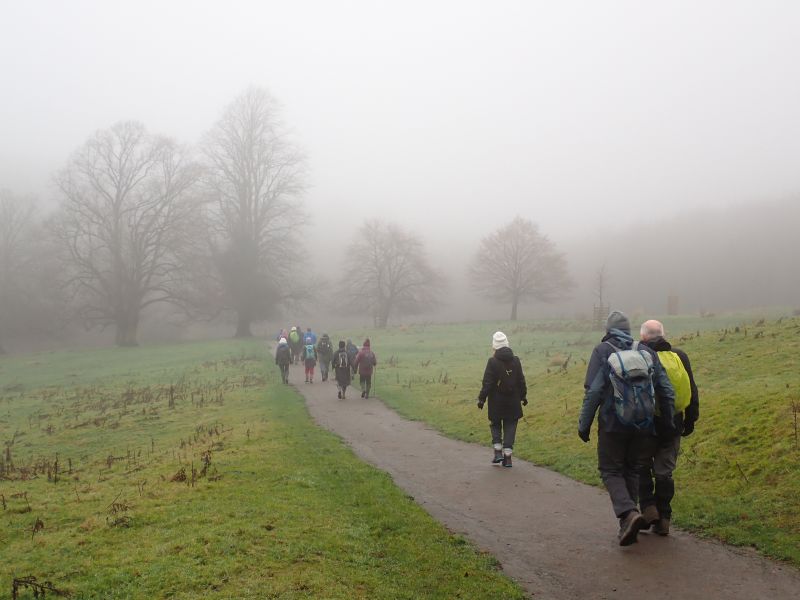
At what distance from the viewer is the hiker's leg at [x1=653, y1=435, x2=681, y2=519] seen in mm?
6602

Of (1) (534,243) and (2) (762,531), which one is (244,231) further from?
(2) (762,531)

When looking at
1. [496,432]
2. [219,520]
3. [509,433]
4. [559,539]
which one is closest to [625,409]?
[559,539]

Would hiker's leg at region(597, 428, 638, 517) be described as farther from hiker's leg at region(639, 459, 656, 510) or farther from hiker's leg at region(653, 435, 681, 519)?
hiker's leg at region(653, 435, 681, 519)

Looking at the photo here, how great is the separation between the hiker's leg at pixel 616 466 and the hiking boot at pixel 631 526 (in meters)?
0.11

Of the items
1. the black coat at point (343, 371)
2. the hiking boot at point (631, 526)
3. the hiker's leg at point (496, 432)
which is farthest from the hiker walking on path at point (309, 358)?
the hiking boot at point (631, 526)

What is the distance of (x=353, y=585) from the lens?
5398mm

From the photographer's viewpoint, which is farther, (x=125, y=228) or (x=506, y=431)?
(x=125, y=228)

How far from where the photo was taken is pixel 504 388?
34.1 feet

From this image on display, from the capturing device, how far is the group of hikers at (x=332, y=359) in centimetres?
2038

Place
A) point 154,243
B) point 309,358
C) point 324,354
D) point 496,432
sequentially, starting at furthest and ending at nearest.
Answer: point 154,243 < point 324,354 < point 309,358 < point 496,432

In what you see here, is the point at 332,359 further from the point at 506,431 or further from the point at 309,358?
the point at 506,431

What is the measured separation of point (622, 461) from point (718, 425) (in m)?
4.30

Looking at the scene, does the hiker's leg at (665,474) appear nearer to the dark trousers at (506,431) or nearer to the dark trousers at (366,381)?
the dark trousers at (506,431)

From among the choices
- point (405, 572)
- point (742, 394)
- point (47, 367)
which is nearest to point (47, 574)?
point (405, 572)
